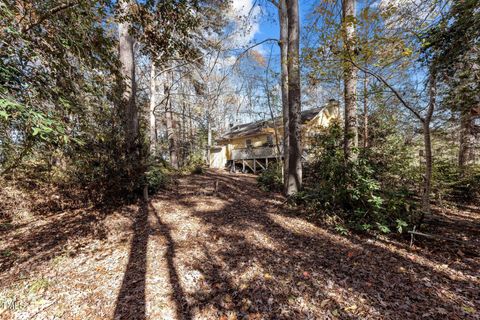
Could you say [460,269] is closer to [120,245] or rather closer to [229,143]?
[120,245]

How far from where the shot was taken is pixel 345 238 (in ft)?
14.3

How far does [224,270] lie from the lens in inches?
126

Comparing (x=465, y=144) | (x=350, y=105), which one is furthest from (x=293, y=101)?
(x=465, y=144)

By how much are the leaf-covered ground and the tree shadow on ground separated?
15 mm

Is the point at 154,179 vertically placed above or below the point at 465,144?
below

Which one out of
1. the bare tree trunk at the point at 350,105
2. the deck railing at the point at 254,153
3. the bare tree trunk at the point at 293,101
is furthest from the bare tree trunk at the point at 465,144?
the deck railing at the point at 254,153

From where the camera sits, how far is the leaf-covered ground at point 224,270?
2.48m

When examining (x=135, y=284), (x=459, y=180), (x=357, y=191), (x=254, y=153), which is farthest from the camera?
(x=254, y=153)

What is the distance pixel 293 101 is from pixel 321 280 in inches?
203

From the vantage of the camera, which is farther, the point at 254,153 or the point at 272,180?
the point at 254,153

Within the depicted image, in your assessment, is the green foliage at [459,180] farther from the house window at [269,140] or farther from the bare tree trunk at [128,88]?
the house window at [269,140]

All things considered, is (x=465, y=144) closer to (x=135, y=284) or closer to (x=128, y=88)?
(x=135, y=284)

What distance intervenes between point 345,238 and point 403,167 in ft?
12.8

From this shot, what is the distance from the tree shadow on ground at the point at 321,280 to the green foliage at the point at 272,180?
3.91 m
